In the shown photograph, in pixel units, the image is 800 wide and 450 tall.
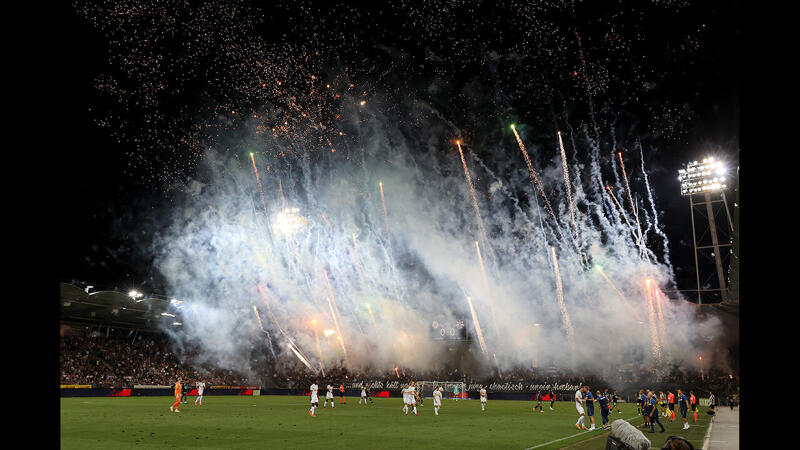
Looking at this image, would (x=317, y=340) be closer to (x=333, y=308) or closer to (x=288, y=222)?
(x=333, y=308)

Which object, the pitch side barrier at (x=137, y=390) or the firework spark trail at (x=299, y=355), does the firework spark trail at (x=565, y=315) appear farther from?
the pitch side barrier at (x=137, y=390)

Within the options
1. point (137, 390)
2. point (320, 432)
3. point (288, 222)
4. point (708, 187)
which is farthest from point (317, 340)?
point (320, 432)

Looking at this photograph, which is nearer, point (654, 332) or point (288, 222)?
point (654, 332)

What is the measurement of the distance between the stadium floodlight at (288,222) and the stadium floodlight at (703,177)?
131 ft

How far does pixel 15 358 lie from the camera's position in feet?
6.60

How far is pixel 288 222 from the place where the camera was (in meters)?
60.6

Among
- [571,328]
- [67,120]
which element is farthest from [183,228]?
[67,120]

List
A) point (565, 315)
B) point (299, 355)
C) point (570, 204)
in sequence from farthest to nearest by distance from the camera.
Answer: point (299, 355), point (565, 315), point (570, 204)

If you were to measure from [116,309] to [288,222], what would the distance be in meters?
20.2

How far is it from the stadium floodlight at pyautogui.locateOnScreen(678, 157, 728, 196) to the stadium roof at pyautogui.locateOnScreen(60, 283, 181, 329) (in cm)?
5433

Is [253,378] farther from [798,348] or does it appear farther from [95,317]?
[798,348]

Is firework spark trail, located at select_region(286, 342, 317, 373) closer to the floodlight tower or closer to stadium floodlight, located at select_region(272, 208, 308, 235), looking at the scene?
stadium floodlight, located at select_region(272, 208, 308, 235)

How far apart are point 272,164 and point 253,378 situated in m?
29.7

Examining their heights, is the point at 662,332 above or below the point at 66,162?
below
